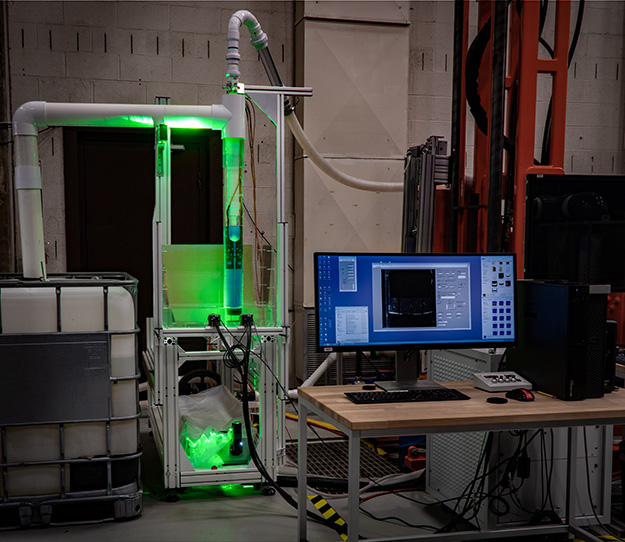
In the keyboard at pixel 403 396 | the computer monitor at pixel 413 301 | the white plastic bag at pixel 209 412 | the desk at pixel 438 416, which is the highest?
the computer monitor at pixel 413 301

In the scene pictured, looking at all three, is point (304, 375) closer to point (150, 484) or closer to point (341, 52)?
point (150, 484)

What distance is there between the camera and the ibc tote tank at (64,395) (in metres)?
2.80

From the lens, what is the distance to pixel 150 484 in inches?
135

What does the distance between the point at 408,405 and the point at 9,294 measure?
1716mm

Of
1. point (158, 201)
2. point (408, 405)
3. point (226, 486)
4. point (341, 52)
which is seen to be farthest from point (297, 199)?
point (408, 405)

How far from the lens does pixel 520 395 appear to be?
2.30m

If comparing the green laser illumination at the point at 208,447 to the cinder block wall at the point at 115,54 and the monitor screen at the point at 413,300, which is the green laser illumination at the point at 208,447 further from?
the cinder block wall at the point at 115,54

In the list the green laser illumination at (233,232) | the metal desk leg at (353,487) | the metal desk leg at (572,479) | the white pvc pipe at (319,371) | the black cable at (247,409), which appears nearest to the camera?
the metal desk leg at (353,487)

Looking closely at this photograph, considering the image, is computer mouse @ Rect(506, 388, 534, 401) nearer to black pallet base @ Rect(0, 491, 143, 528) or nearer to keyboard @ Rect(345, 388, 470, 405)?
keyboard @ Rect(345, 388, 470, 405)

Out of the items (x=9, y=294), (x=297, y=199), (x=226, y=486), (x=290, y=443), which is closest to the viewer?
(x=9, y=294)

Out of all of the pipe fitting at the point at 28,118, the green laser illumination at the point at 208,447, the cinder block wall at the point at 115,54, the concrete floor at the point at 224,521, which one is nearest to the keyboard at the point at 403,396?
the concrete floor at the point at 224,521

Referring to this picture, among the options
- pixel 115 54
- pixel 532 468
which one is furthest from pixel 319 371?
pixel 115 54

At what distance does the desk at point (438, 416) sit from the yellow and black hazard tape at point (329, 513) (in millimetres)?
521

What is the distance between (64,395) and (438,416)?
5.38ft
